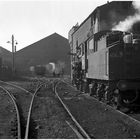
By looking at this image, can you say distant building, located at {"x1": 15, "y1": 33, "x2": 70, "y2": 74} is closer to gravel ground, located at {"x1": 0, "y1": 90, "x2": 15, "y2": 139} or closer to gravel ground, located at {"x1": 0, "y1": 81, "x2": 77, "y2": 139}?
gravel ground, located at {"x1": 0, "y1": 90, "x2": 15, "y2": 139}

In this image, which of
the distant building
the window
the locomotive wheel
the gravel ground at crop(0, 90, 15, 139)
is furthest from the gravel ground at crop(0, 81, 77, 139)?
the distant building

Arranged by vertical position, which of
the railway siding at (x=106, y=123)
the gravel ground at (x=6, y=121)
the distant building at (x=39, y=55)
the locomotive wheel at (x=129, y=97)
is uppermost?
the distant building at (x=39, y=55)

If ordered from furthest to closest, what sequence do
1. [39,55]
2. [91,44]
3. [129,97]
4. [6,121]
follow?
[39,55] < [91,44] < [129,97] < [6,121]

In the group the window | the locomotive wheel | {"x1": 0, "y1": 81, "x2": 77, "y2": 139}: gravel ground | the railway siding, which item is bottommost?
{"x1": 0, "y1": 81, "x2": 77, "y2": 139}: gravel ground

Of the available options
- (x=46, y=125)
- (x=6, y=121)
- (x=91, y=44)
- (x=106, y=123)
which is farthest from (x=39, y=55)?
(x=106, y=123)

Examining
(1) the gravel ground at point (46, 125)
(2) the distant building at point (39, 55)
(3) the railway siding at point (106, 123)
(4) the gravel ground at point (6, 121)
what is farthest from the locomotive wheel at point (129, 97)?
(2) the distant building at point (39, 55)

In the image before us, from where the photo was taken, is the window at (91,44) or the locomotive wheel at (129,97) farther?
the window at (91,44)

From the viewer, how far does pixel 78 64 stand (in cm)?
2000

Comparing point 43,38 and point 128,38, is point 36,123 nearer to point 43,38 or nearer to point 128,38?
point 128,38

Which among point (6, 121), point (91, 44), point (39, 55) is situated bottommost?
point (6, 121)

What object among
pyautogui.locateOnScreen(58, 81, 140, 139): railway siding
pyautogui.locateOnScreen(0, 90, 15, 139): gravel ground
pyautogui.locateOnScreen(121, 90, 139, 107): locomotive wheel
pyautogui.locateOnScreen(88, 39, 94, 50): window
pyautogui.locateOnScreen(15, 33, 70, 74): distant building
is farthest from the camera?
pyautogui.locateOnScreen(15, 33, 70, 74): distant building

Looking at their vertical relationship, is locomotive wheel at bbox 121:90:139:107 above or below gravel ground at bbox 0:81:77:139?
above

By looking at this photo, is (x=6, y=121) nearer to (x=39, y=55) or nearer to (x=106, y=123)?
(x=106, y=123)

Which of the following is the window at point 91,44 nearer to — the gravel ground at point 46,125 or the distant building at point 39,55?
the gravel ground at point 46,125
